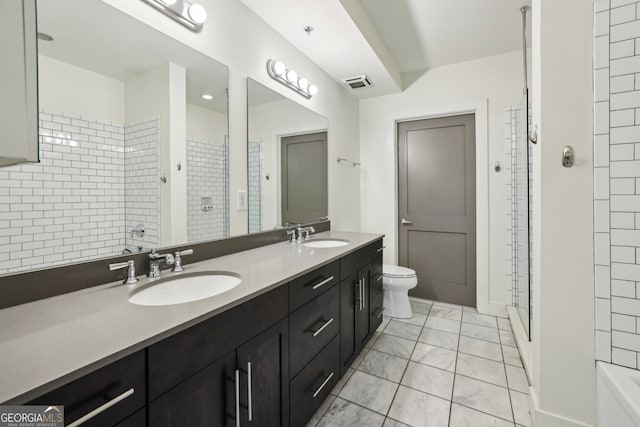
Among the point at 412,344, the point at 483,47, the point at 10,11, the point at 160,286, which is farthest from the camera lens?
the point at 483,47

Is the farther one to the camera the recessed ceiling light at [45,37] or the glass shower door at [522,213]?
the glass shower door at [522,213]

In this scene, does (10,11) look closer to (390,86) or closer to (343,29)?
(343,29)

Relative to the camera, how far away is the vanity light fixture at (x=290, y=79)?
6.32 feet

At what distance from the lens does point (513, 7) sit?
2.04 meters

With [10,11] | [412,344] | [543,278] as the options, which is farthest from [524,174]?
[10,11]

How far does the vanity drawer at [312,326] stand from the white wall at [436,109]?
1833mm

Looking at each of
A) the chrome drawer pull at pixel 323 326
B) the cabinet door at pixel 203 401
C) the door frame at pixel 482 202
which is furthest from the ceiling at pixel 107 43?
the door frame at pixel 482 202

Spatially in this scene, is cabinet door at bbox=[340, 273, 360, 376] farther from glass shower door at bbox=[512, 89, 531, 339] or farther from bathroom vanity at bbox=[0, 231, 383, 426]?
glass shower door at bbox=[512, 89, 531, 339]

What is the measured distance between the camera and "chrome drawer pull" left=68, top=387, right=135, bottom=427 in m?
0.53

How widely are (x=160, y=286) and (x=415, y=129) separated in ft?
9.46

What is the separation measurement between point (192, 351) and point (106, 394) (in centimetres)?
20

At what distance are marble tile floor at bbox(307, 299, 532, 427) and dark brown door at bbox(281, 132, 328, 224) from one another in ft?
3.83

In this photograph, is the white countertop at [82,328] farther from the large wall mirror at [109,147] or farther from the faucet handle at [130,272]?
the large wall mirror at [109,147]

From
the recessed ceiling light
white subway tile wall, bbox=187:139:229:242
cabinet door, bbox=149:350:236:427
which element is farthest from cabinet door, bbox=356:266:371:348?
the recessed ceiling light
